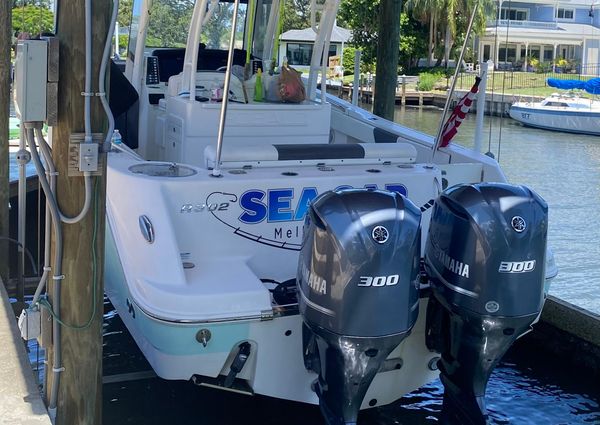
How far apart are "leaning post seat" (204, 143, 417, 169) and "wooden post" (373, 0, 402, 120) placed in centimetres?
442

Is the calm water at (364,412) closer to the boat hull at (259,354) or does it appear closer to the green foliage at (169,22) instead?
the boat hull at (259,354)

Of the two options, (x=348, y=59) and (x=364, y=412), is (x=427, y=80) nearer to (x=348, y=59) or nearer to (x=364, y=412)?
(x=348, y=59)

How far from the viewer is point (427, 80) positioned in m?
38.4

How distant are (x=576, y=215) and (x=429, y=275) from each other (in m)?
10.1

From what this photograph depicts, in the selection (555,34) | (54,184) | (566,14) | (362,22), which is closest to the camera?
(54,184)

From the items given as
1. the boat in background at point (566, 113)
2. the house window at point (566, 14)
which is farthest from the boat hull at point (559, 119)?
the house window at point (566, 14)

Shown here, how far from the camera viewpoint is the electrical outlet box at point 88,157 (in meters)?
3.18

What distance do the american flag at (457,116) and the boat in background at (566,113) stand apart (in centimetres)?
2281

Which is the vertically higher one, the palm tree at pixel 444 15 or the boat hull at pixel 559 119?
the palm tree at pixel 444 15

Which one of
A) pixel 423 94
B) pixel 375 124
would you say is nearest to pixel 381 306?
pixel 375 124

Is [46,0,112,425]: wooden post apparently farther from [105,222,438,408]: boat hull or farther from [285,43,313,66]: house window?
[285,43,313,66]: house window

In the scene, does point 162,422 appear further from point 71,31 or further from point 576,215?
point 576,215

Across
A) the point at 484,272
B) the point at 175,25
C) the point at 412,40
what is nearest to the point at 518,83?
the point at 412,40

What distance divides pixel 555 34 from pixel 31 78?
48048mm
